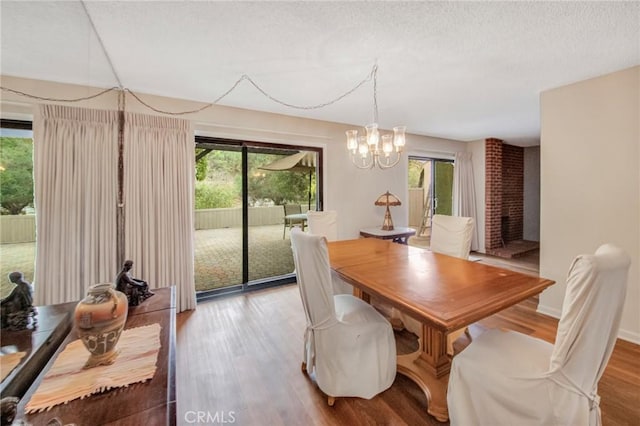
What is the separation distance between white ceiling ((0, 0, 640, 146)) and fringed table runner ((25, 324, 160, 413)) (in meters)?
1.25

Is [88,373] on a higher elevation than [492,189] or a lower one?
lower

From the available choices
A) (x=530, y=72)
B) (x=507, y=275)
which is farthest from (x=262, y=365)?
(x=530, y=72)

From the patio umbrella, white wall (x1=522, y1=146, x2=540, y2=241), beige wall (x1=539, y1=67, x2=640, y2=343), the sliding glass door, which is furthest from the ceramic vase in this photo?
white wall (x1=522, y1=146, x2=540, y2=241)

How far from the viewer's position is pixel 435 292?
1438 millimetres

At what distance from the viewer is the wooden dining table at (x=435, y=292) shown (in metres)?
1.24

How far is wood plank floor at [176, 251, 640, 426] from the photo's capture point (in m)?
1.49

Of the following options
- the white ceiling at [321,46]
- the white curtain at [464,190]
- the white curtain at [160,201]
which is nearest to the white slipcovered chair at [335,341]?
the white ceiling at [321,46]

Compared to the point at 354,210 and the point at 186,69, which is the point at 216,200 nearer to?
the point at 186,69

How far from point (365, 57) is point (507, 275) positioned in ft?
6.35

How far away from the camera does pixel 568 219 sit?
2650mm

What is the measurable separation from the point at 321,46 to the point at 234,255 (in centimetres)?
297

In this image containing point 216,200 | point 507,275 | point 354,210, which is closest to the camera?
point 507,275

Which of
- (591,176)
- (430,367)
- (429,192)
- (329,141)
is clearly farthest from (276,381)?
(429,192)

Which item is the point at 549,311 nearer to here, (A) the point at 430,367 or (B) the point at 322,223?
(A) the point at 430,367
